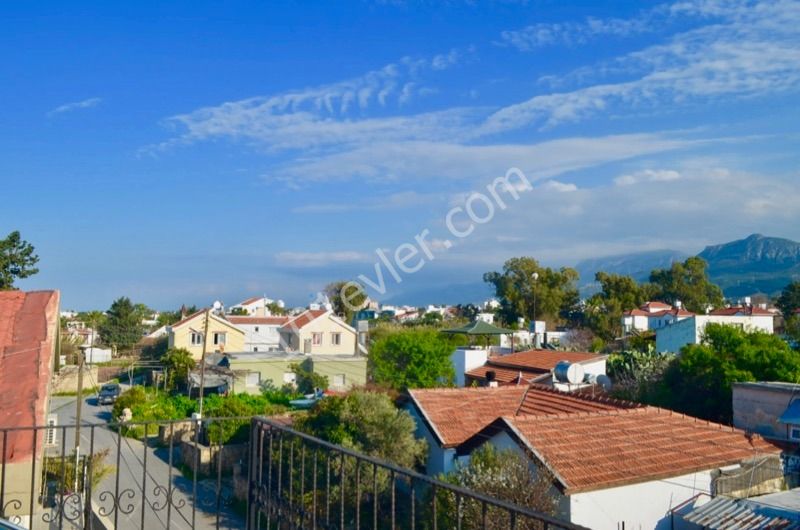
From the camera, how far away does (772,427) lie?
1446cm

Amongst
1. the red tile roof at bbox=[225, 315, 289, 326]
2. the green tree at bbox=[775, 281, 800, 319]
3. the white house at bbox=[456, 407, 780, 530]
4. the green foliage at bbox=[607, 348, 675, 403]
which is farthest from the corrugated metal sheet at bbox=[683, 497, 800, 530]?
the green tree at bbox=[775, 281, 800, 319]

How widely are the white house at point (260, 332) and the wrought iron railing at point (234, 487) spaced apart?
52.7 ft

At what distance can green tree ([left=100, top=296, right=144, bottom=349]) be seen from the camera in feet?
156

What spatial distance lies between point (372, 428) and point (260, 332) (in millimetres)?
29831

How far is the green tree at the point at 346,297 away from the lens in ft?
166


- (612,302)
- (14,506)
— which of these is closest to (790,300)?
(612,302)

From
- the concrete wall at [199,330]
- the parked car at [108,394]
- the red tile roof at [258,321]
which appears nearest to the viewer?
the parked car at [108,394]

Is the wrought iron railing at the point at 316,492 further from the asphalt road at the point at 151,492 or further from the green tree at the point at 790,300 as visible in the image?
the green tree at the point at 790,300

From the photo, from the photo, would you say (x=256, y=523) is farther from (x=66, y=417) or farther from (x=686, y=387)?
→ (x=66, y=417)

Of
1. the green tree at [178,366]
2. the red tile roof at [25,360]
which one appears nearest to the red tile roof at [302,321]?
the green tree at [178,366]

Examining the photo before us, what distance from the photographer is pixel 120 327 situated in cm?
4791

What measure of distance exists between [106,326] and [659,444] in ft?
149

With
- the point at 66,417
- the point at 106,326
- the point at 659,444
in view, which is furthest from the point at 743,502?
the point at 106,326

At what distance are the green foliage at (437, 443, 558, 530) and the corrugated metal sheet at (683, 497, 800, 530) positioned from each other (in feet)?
7.78
